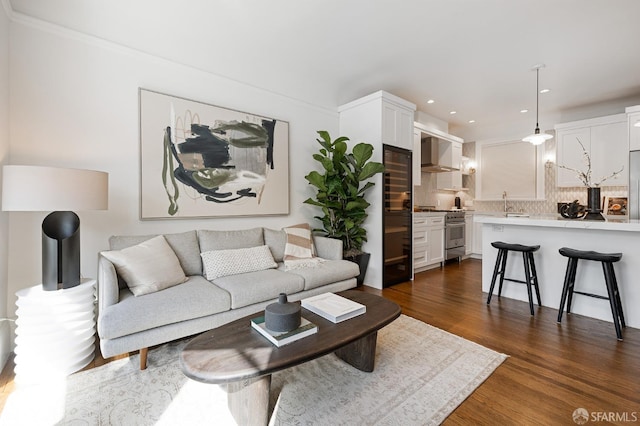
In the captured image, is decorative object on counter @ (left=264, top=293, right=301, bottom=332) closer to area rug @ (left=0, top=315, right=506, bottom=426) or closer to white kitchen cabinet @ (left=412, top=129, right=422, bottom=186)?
area rug @ (left=0, top=315, right=506, bottom=426)

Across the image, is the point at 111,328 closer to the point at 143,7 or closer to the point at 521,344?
the point at 143,7

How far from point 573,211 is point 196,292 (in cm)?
402

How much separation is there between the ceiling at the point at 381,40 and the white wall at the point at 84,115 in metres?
0.17

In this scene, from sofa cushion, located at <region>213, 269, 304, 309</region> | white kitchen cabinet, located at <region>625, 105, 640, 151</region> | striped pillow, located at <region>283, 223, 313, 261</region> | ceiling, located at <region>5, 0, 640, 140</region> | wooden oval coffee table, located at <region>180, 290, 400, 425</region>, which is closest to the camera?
wooden oval coffee table, located at <region>180, 290, 400, 425</region>

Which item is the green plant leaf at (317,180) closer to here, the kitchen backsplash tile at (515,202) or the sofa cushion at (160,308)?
the sofa cushion at (160,308)

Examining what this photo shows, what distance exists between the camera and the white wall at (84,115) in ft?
7.23

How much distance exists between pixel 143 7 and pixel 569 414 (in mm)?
4005

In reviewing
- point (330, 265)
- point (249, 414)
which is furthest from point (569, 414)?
point (330, 265)

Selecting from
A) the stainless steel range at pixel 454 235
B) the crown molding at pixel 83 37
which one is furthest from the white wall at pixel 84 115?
the stainless steel range at pixel 454 235

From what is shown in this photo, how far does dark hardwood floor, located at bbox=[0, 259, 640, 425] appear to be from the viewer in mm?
1552

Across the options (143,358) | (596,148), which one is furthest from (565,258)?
(143,358)

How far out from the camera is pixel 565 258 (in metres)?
3.04

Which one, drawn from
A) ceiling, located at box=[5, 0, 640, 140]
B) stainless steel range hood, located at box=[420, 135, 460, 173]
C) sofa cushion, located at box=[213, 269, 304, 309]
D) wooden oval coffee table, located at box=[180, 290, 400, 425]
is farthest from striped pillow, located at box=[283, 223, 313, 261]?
stainless steel range hood, located at box=[420, 135, 460, 173]

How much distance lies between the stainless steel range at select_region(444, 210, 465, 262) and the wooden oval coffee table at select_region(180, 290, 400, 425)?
386cm
